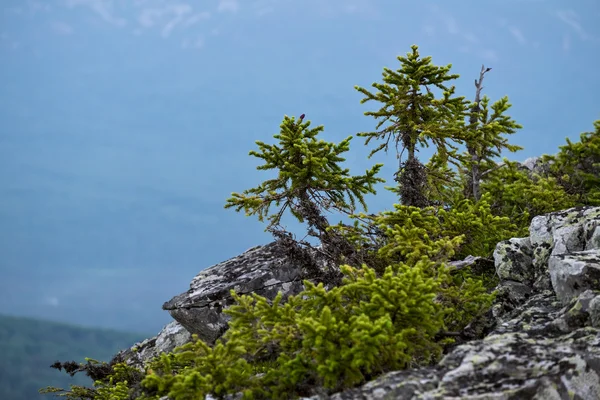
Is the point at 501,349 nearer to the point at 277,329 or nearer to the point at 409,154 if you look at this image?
the point at 277,329

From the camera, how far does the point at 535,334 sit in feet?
29.9

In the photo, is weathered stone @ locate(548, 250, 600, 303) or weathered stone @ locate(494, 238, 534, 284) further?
weathered stone @ locate(494, 238, 534, 284)

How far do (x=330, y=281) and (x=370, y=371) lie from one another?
549 cm

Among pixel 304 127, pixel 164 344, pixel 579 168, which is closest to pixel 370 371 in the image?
pixel 304 127

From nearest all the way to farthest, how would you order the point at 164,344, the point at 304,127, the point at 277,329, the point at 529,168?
the point at 277,329, the point at 304,127, the point at 164,344, the point at 529,168

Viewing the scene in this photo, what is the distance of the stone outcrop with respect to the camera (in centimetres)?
765

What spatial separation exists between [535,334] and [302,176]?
635 centimetres

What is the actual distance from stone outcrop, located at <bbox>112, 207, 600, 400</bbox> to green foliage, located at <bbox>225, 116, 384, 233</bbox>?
332cm

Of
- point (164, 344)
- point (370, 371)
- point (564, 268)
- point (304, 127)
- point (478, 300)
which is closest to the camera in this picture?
point (370, 371)

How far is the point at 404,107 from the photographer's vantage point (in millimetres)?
15297

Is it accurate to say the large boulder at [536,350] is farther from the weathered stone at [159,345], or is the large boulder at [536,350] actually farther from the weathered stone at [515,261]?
the weathered stone at [159,345]

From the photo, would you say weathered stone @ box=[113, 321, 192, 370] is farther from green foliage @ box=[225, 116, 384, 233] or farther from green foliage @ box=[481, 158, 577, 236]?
green foliage @ box=[481, 158, 577, 236]

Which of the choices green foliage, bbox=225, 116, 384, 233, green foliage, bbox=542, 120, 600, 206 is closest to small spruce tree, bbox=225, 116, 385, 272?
green foliage, bbox=225, 116, 384, 233

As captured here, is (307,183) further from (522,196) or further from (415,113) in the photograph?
(522,196)
